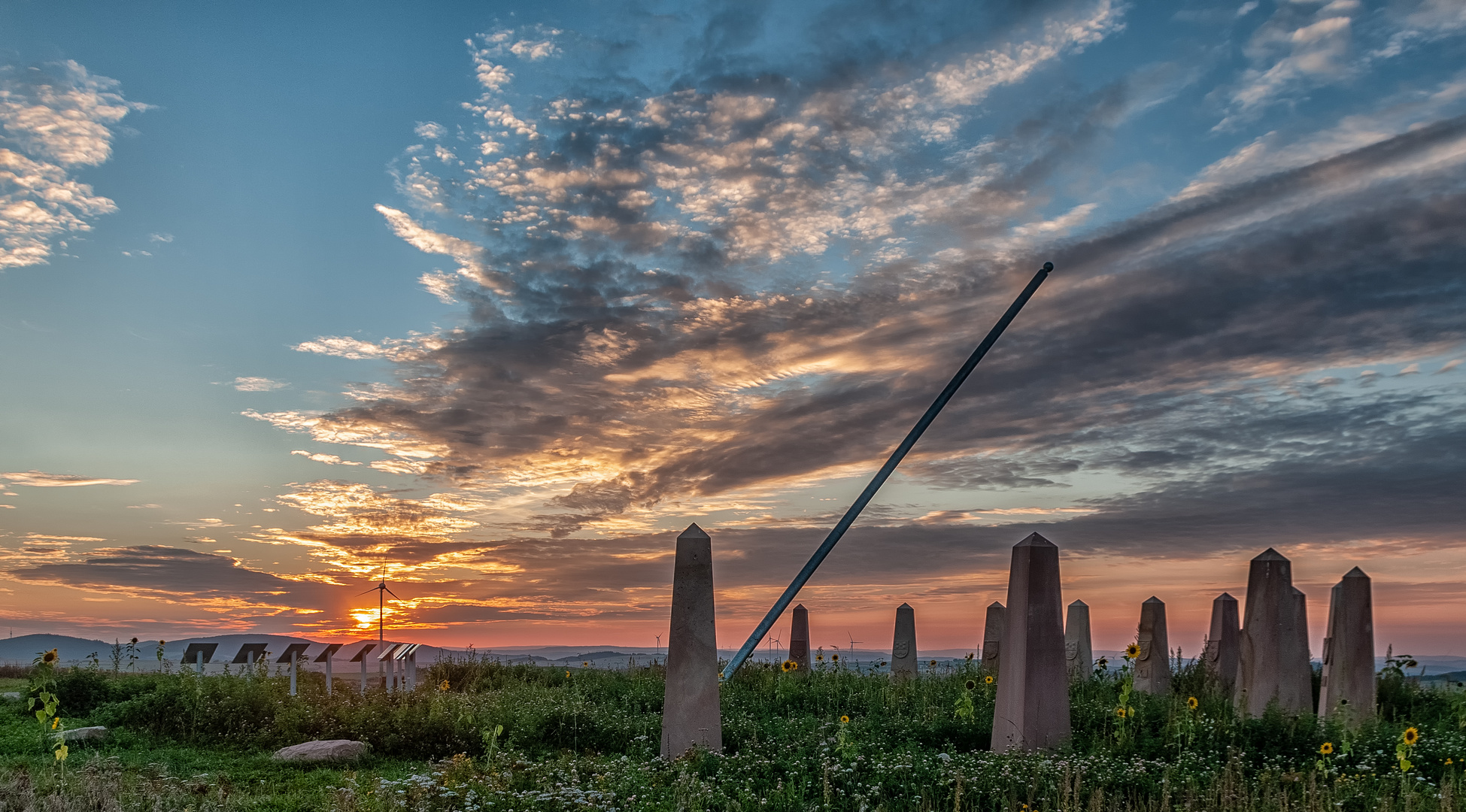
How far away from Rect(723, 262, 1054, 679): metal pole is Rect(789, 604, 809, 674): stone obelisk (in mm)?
5245

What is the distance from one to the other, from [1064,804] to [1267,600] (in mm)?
8202

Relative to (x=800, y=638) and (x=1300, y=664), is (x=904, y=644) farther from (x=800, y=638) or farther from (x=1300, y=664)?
(x=1300, y=664)

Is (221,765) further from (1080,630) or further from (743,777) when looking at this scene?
(1080,630)

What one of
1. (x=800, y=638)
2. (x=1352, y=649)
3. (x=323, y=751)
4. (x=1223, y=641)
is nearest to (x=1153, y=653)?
(x=1223, y=641)

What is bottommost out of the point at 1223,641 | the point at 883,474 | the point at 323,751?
the point at 323,751

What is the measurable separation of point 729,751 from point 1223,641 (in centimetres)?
1151

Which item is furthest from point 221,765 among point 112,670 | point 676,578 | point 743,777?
point 112,670

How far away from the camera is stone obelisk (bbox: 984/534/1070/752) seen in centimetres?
1185

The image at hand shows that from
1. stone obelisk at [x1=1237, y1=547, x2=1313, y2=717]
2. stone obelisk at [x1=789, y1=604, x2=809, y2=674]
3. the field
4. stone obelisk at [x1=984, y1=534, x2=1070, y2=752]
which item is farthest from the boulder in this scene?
stone obelisk at [x1=1237, y1=547, x2=1313, y2=717]

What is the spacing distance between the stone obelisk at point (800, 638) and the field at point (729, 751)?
2.17 m

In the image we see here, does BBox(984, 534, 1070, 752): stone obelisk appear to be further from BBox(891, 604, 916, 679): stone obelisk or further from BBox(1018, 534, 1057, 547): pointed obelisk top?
BBox(891, 604, 916, 679): stone obelisk

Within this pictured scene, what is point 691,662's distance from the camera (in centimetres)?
1208

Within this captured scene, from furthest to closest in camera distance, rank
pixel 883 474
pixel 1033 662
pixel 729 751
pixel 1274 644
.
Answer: pixel 883 474, pixel 1274 644, pixel 729 751, pixel 1033 662

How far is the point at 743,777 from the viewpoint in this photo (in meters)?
10.1
